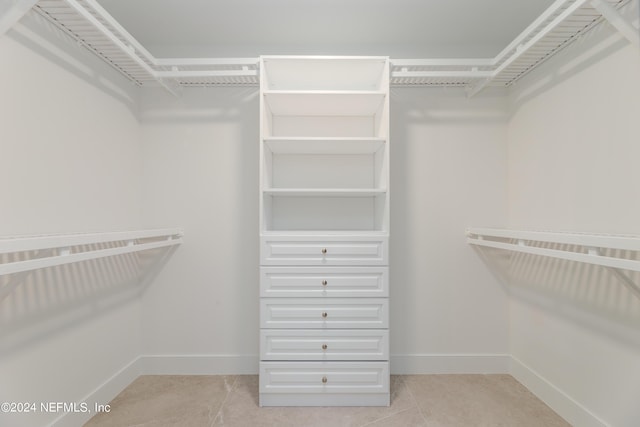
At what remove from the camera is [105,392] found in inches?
78.5

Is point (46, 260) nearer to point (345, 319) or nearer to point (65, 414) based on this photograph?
point (65, 414)

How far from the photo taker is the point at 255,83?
2.41m

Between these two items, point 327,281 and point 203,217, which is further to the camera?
point 203,217

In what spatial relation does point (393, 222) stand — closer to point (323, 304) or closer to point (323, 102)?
point (323, 304)

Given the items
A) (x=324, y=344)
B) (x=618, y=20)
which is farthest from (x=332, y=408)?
(x=618, y=20)

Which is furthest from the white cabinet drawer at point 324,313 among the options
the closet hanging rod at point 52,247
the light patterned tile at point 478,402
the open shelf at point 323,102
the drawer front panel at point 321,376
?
the open shelf at point 323,102

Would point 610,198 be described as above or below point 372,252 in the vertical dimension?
above

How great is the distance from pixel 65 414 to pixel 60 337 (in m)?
0.42

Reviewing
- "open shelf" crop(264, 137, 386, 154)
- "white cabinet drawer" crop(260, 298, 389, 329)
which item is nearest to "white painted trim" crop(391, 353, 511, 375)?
"white cabinet drawer" crop(260, 298, 389, 329)

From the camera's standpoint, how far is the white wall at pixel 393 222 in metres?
Answer: 2.42

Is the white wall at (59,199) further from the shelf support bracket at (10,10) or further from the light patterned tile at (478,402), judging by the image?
the light patterned tile at (478,402)

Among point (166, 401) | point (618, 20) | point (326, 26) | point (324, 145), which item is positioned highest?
point (326, 26)

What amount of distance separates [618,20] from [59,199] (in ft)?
9.47

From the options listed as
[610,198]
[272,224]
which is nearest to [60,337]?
[272,224]
